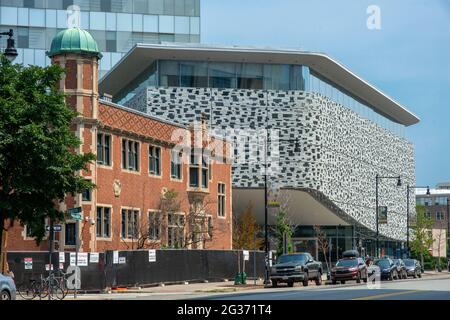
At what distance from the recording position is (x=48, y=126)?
125 ft

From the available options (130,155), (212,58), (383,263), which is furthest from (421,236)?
(130,155)

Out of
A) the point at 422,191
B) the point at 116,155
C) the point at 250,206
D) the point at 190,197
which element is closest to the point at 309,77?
the point at 250,206

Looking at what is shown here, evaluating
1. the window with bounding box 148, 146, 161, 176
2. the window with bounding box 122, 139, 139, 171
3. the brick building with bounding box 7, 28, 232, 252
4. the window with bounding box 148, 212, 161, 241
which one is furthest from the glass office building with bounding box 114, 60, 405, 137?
the window with bounding box 148, 212, 161, 241

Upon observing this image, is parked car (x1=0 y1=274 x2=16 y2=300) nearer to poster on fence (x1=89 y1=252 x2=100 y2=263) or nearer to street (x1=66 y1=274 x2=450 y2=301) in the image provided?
street (x1=66 y1=274 x2=450 y2=301)

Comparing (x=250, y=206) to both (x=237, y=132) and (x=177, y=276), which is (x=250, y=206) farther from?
(x=177, y=276)

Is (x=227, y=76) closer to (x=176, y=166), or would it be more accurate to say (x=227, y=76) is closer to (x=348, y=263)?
(x=176, y=166)

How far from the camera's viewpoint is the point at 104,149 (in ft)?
181

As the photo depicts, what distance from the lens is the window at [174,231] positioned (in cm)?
6197

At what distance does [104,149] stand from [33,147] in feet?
64.4

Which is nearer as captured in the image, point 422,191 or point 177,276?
point 177,276

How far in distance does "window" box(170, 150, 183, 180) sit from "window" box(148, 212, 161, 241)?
199 inches

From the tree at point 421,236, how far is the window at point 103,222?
218 ft

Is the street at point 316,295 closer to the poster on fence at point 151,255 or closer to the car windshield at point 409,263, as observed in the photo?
the poster on fence at point 151,255
